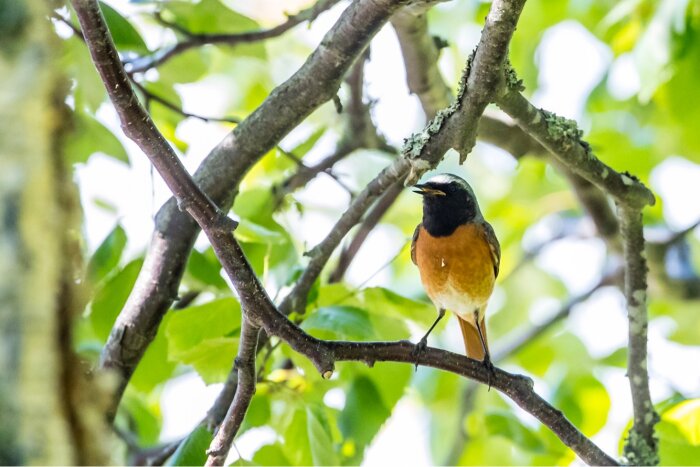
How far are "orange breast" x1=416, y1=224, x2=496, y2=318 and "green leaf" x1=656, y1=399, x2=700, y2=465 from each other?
36.1 inches

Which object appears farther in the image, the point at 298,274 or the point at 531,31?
the point at 531,31

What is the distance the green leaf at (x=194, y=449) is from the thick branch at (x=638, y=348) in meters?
1.54

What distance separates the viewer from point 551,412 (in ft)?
7.96

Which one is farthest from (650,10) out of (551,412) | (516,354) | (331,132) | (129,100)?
(129,100)

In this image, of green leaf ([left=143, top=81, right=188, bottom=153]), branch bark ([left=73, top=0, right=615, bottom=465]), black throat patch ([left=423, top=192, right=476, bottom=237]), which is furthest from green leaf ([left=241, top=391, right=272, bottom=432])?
green leaf ([left=143, top=81, right=188, bottom=153])

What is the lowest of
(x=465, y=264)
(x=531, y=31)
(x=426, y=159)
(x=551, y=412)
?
(x=551, y=412)

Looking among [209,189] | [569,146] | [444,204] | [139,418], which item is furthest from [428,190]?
[139,418]

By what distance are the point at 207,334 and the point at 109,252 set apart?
0.51m

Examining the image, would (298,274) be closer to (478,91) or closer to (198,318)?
(198,318)

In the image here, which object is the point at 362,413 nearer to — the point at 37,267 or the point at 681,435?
Answer: the point at 681,435

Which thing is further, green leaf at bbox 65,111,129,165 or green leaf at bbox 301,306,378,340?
green leaf at bbox 65,111,129,165

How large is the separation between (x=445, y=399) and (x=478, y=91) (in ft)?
12.1

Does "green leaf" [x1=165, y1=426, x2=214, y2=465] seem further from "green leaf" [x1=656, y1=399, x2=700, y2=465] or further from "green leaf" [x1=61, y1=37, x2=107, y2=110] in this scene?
"green leaf" [x1=656, y1=399, x2=700, y2=465]

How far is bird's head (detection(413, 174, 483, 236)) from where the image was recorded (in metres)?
3.59
